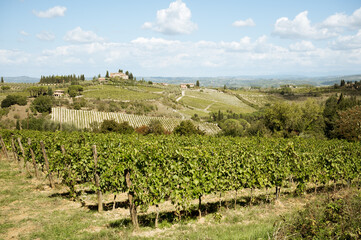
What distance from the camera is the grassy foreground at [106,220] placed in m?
5.91

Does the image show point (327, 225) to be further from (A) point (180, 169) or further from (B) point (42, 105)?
(B) point (42, 105)

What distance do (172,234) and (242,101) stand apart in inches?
4128

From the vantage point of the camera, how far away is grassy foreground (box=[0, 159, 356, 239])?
5.91 meters

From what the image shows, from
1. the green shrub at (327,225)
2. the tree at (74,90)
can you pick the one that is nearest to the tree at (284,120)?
the green shrub at (327,225)

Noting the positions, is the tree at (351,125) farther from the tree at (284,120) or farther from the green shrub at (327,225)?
the green shrub at (327,225)

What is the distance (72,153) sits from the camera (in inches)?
361

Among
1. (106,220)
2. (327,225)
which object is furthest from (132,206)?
(327,225)

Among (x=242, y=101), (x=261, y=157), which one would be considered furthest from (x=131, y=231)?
(x=242, y=101)

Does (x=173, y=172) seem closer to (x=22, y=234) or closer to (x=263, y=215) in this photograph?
(x=263, y=215)

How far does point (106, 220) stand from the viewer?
7035mm

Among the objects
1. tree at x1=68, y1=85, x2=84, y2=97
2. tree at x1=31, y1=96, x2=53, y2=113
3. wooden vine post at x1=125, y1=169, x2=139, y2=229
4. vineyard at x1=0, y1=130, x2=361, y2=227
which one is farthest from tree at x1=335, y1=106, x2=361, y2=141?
tree at x1=68, y1=85, x2=84, y2=97

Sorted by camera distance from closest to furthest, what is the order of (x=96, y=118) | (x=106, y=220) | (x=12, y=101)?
(x=106, y=220) → (x=96, y=118) → (x=12, y=101)

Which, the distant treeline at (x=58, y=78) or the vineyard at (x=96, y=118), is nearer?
the vineyard at (x=96, y=118)

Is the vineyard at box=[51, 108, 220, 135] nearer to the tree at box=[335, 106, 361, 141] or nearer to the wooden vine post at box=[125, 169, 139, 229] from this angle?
the tree at box=[335, 106, 361, 141]
